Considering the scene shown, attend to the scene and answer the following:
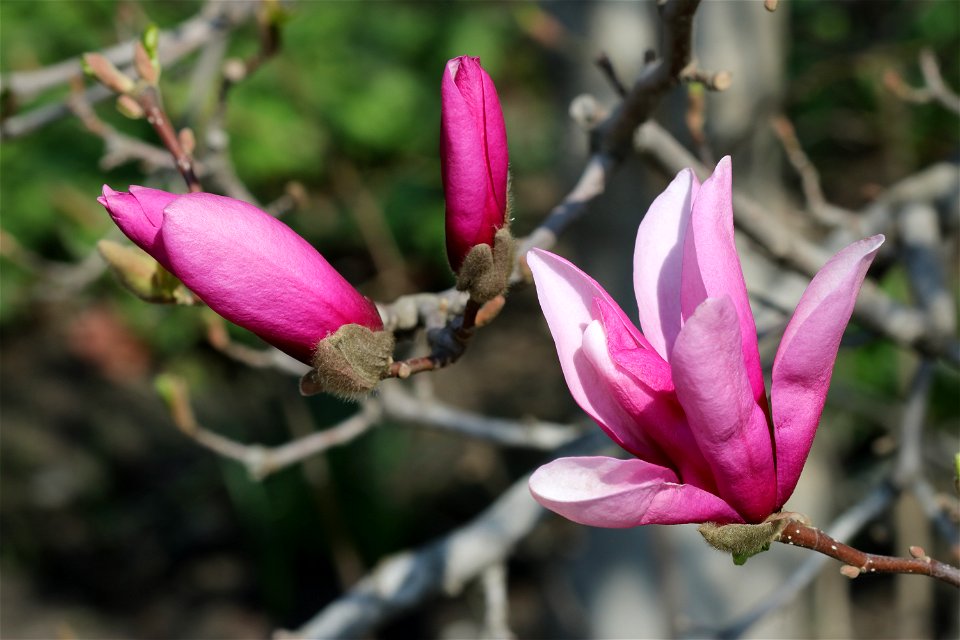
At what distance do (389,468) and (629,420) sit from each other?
9.78 ft

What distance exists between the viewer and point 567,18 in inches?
91.0

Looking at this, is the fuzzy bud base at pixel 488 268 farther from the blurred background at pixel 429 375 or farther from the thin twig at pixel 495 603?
the blurred background at pixel 429 375

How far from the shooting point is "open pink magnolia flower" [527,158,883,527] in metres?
0.63

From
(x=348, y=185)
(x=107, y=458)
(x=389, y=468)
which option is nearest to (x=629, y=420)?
(x=389, y=468)

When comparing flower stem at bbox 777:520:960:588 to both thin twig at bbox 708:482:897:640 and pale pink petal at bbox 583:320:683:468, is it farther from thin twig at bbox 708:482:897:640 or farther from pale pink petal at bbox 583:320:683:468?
thin twig at bbox 708:482:897:640

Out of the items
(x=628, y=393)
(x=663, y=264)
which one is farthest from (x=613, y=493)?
(x=663, y=264)

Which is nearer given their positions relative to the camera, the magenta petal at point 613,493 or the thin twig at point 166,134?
Result: the magenta petal at point 613,493

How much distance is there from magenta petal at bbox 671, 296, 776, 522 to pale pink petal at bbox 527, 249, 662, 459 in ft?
0.22

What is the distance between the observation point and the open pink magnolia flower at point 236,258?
66 cm

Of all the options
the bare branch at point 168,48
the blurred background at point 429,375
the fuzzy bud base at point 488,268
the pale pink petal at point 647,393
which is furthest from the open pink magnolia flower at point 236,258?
the blurred background at point 429,375

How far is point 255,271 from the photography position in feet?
2.26

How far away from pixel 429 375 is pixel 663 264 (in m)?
2.85

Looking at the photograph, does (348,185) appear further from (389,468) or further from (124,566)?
(124,566)

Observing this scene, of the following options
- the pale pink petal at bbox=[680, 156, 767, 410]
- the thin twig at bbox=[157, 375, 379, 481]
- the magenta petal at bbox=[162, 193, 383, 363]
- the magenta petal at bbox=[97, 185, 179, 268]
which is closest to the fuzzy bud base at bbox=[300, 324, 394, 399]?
the magenta petal at bbox=[162, 193, 383, 363]
